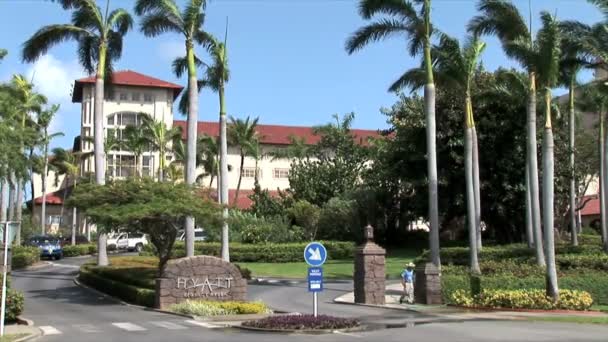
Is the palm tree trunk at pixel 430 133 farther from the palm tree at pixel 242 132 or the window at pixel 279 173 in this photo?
the window at pixel 279 173

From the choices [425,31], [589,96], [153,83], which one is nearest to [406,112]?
[589,96]

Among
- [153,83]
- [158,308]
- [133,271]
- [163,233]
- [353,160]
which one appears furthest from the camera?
[153,83]

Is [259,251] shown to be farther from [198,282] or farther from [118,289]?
[198,282]

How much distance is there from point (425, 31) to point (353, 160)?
32.1m

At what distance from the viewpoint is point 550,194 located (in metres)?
25.3

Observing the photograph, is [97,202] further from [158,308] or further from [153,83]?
[153,83]

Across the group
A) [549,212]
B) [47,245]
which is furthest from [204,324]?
[47,245]

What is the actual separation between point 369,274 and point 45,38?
2070 cm

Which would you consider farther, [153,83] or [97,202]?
[153,83]

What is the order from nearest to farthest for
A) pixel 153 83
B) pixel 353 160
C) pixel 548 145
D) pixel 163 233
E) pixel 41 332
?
pixel 41 332 < pixel 548 145 < pixel 163 233 < pixel 353 160 < pixel 153 83

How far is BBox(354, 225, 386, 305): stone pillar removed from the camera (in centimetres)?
2630

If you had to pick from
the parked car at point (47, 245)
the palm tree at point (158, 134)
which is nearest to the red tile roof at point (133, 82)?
the palm tree at point (158, 134)

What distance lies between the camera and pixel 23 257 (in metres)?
43.0

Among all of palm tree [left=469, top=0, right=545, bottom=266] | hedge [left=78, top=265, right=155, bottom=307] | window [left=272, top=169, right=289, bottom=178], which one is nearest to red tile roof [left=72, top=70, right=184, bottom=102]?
window [left=272, top=169, right=289, bottom=178]
